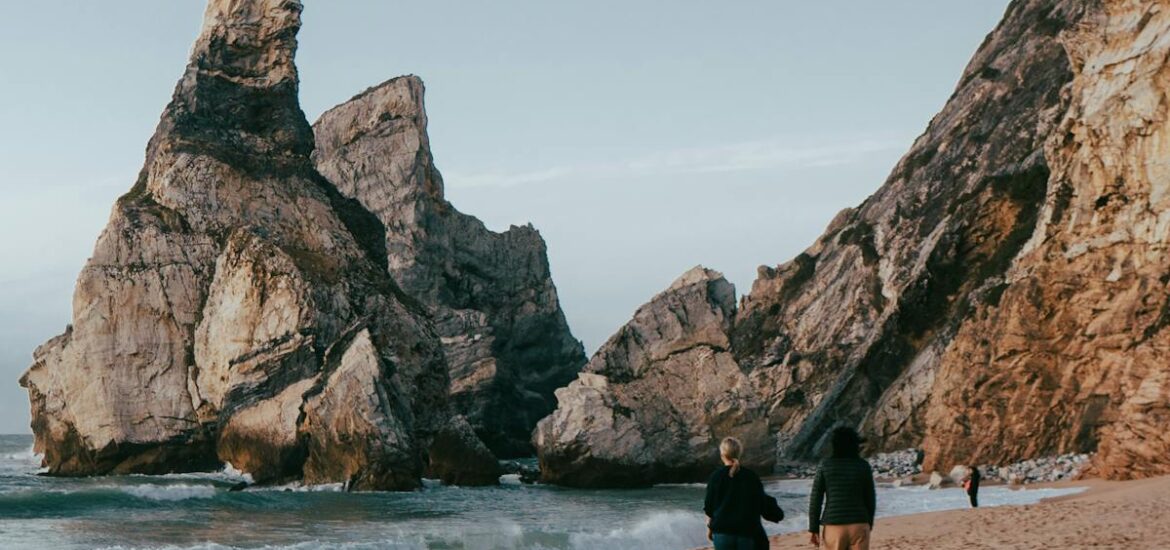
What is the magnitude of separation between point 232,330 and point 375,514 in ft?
62.7

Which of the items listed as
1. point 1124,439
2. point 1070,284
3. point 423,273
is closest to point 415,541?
point 1124,439

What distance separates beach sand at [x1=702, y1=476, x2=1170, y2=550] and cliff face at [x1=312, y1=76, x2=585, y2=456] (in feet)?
216

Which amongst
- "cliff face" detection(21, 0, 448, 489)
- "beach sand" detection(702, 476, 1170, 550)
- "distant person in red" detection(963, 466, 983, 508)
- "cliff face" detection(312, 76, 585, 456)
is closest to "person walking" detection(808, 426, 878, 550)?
"beach sand" detection(702, 476, 1170, 550)

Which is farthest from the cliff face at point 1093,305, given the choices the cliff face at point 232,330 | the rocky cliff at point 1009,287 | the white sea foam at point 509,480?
the cliff face at point 232,330

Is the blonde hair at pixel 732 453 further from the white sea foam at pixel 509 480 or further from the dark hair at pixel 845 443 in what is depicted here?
the white sea foam at pixel 509 480

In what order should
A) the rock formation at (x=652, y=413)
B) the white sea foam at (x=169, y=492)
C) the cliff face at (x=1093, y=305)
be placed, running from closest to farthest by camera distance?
the cliff face at (x=1093, y=305)
the white sea foam at (x=169, y=492)
the rock formation at (x=652, y=413)

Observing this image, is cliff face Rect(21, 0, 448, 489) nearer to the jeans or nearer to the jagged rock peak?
the jagged rock peak

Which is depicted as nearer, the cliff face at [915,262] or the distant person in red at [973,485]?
the distant person in red at [973,485]

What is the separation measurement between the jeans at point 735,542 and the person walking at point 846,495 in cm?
55

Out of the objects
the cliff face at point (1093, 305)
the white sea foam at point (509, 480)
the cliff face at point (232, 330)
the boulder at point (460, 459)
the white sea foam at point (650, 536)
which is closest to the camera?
the white sea foam at point (650, 536)

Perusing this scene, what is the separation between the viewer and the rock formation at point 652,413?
48.5m

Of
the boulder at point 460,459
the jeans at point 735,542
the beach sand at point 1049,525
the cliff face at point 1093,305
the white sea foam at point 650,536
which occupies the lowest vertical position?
the white sea foam at point 650,536

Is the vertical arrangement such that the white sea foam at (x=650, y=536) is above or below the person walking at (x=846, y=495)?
below

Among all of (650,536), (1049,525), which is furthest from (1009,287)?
(1049,525)
